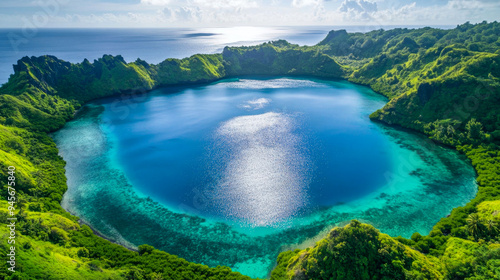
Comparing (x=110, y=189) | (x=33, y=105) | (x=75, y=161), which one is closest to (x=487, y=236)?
(x=110, y=189)

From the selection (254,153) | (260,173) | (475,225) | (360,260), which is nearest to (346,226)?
(360,260)

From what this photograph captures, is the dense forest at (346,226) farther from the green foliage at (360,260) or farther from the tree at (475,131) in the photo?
the tree at (475,131)

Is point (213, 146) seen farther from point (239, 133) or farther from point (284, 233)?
point (284, 233)

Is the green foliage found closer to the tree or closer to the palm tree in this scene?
the palm tree

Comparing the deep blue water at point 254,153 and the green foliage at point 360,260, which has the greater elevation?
the green foliage at point 360,260

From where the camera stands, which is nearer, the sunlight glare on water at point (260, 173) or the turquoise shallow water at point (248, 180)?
the turquoise shallow water at point (248, 180)

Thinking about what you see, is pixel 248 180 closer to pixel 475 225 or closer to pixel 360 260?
pixel 360 260

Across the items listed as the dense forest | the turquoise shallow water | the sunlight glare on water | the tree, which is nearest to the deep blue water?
the sunlight glare on water

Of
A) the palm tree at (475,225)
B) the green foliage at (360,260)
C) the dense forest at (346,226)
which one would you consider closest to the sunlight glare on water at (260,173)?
the dense forest at (346,226)

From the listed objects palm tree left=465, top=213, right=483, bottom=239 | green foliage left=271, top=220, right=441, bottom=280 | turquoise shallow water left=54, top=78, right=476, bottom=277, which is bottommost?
turquoise shallow water left=54, top=78, right=476, bottom=277

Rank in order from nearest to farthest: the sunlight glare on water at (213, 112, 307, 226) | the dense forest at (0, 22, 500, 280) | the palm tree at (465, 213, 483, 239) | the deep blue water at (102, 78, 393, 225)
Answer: the dense forest at (0, 22, 500, 280) < the palm tree at (465, 213, 483, 239) < the sunlight glare on water at (213, 112, 307, 226) < the deep blue water at (102, 78, 393, 225)
